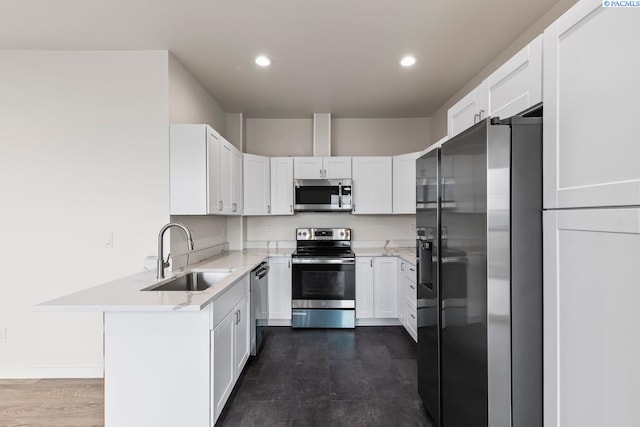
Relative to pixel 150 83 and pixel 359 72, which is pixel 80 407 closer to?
pixel 150 83

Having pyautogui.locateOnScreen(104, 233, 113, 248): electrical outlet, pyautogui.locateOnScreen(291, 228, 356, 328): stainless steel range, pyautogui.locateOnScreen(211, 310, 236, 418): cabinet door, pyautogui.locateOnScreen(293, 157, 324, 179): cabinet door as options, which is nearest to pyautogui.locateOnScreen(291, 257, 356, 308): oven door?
pyautogui.locateOnScreen(291, 228, 356, 328): stainless steel range

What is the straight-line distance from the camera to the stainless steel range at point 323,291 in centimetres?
373

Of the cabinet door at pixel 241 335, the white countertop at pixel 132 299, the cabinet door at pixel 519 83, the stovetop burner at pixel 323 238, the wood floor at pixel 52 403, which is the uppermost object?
the cabinet door at pixel 519 83

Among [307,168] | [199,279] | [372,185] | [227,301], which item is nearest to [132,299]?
[227,301]

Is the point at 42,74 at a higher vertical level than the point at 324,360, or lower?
higher

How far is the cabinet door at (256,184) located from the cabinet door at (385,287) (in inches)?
64.8

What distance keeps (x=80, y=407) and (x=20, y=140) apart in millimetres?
2250

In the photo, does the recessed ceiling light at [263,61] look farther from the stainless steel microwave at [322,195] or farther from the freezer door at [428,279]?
the freezer door at [428,279]

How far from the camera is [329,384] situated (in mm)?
2520

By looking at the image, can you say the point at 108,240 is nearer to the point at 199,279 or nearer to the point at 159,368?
the point at 199,279

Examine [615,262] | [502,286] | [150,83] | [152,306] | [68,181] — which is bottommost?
[152,306]

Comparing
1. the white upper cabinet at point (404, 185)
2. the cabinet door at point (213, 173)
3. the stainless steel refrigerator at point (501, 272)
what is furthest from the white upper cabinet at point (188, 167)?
the white upper cabinet at point (404, 185)

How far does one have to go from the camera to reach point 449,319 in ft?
5.33

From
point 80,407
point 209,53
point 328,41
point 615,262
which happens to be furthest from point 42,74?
point 615,262
